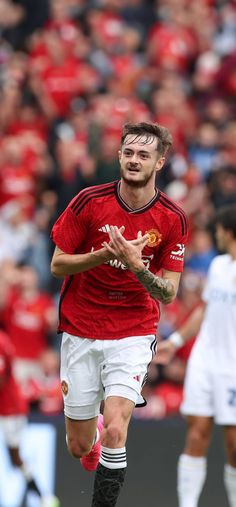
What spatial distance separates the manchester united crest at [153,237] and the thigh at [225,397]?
2176 mm

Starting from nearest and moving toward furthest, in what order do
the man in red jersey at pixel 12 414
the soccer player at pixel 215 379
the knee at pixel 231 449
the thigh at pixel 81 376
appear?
the thigh at pixel 81 376 < the knee at pixel 231 449 < the soccer player at pixel 215 379 < the man in red jersey at pixel 12 414

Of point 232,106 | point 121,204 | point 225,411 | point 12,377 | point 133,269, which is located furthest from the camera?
point 232,106

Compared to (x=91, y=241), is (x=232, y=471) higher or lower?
lower

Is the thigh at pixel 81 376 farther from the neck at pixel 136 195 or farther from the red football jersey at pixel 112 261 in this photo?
the neck at pixel 136 195

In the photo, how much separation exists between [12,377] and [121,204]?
381 centimetres

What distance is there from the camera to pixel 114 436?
7.46 meters

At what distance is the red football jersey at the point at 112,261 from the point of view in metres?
7.59

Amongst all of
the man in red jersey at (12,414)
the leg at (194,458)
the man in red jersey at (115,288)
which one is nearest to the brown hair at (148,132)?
the man in red jersey at (115,288)

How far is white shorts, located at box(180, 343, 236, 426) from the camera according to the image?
943 cm

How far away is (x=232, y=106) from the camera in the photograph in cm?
1627

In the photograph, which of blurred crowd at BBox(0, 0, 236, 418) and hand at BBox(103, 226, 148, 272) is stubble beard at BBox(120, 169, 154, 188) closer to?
hand at BBox(103, 226, 148, 272)

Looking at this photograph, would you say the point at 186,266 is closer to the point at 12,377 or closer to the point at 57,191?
the point at 57,191

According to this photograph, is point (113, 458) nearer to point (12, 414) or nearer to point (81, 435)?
point (81, 435)

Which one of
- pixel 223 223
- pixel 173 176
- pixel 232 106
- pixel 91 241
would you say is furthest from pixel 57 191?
pixel 91 241
